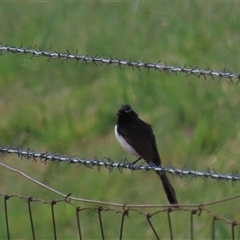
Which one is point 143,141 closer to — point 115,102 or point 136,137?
point 136,137

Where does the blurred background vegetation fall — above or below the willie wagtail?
above

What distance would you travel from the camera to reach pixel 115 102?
784 centimetres

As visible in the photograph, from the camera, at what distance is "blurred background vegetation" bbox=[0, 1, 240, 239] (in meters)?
6.68

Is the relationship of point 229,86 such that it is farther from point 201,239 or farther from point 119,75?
point 201,239

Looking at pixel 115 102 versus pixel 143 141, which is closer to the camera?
pixel 143 141

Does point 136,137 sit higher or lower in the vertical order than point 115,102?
lower

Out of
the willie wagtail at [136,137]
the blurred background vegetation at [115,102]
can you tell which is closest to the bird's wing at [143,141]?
the willie wagtail at [136,137]

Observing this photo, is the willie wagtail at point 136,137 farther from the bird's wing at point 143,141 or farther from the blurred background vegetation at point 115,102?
the blurred background vegetation at point 115,102

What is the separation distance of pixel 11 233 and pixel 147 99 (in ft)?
6.65

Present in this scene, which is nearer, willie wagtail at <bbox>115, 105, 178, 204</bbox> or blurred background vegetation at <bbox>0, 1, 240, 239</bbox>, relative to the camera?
willie wagtail at <bbox>115, 105, 178, 204</bbox>

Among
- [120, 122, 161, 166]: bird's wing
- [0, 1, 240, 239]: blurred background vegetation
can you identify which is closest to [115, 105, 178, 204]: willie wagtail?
[120, 122, 161, 166]: bird's wing

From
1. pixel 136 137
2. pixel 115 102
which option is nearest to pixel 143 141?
pixel 136 137

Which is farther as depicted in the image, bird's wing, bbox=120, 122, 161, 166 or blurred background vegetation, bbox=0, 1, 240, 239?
blurred background vegetation, bbox=0, 1, 240, 239

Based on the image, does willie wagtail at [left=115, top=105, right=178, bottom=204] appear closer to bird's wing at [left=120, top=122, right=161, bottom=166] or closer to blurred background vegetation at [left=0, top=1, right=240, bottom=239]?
bird's wing at [left=120, top=122, right=161, bottom=166]
